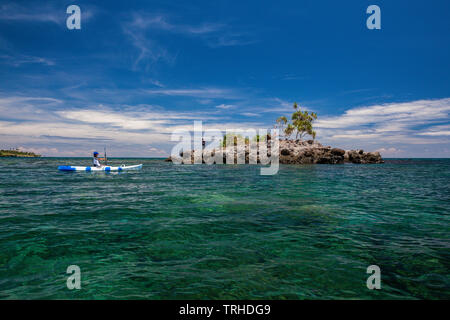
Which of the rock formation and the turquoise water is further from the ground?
the rock formation

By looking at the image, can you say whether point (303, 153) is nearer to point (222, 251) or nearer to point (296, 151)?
point (296, 151)

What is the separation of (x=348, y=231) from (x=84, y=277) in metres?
9.43

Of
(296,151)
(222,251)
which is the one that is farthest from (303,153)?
(222,251)

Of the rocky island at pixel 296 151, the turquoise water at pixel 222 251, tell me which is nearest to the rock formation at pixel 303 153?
the rocky island at pixel 296 151

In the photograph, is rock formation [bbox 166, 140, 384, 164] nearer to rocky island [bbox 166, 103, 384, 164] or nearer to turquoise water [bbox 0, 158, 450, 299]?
rocky island [bbox 166, 103, 384, 164]

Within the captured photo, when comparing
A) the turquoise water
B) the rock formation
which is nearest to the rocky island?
the rock formation

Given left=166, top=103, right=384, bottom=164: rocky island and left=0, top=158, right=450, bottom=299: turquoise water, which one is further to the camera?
left=166, top=103, right=384, bottom=164: rocky island

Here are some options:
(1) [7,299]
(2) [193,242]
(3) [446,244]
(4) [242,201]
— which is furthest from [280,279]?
(4) [242,201]

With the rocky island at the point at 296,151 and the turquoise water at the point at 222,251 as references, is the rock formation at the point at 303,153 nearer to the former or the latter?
the rocky island at the point at 296,151

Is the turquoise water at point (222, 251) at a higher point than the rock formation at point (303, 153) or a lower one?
lower

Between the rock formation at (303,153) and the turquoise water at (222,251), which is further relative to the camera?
the rock formation at (303,153)

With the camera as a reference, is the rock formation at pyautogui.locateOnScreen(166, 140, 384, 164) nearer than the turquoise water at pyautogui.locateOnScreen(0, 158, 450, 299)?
No

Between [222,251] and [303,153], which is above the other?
[303,153]

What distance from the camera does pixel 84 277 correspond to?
5879 mm
